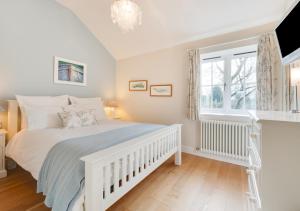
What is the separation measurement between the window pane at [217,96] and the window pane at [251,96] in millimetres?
406

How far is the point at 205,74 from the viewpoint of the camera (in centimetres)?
303

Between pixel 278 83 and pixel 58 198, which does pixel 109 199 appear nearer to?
pixel 58 198

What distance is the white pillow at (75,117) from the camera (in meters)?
2.23

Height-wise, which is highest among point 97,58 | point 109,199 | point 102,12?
point 102,12

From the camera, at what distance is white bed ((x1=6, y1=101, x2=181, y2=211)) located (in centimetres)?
106

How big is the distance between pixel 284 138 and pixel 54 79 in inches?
133

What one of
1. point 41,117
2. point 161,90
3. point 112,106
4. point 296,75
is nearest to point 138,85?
point 161,90

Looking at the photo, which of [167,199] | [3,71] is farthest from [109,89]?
[167,199]

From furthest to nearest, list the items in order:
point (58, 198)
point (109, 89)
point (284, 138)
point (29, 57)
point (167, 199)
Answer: point (109, 89) → point (29, 57) → point (167, 199) → point (58, 198) → point (284, 138)

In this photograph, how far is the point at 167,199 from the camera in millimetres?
1628

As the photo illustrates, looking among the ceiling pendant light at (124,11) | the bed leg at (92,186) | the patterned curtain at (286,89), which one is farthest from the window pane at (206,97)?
the bed leg at (92,186)

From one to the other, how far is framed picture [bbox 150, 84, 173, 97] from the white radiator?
3.13 ft

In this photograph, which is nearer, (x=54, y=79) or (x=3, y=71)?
(x=3, y=71)

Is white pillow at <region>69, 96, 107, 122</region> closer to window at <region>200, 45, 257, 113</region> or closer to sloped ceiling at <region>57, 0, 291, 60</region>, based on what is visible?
sloped ceiling at <region>57, 0, 291, 60</region>
